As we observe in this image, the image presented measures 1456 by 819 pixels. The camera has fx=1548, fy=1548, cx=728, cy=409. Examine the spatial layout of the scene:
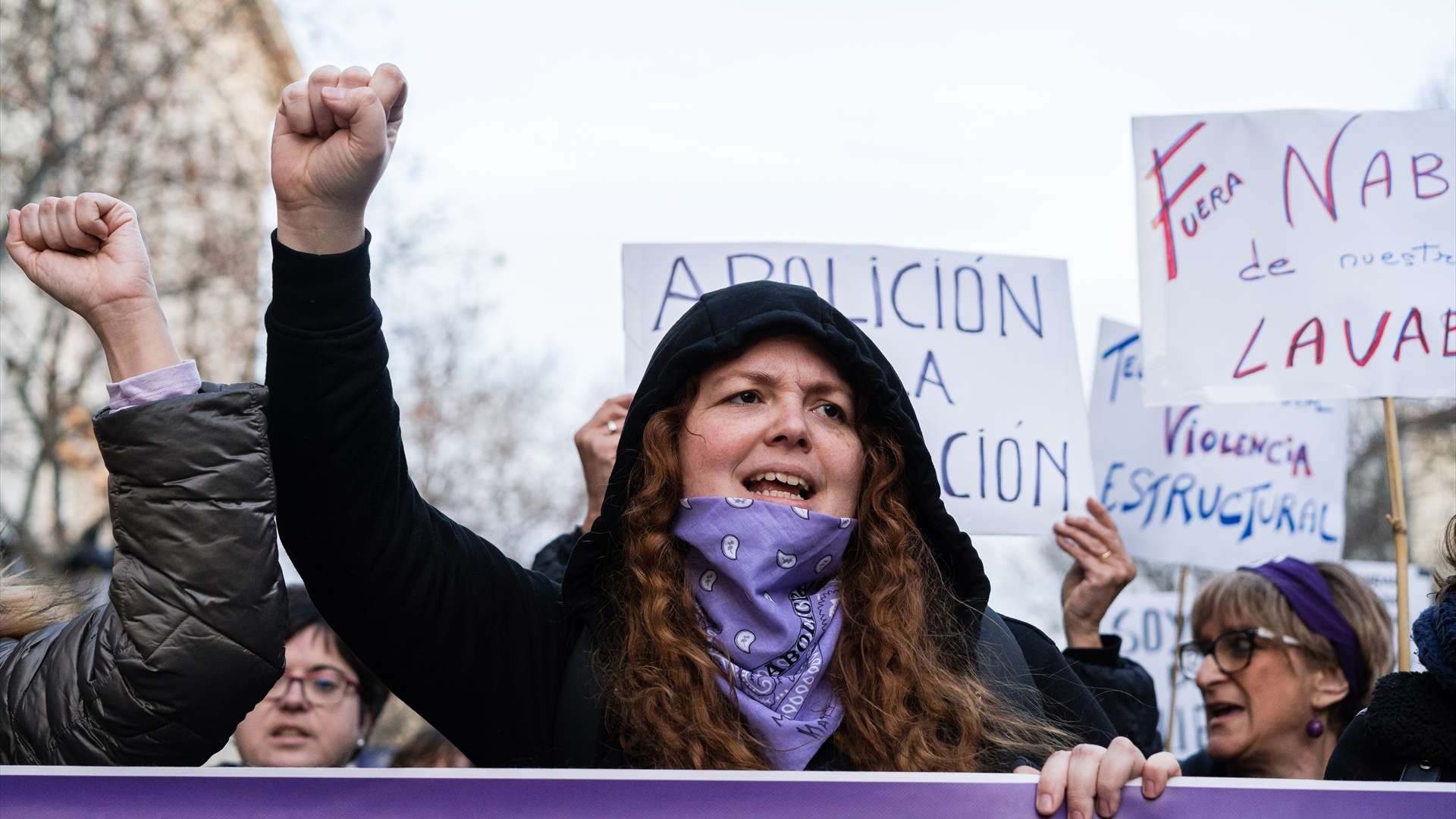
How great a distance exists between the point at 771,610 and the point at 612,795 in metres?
0.65

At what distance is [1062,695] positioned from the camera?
7.97 ft

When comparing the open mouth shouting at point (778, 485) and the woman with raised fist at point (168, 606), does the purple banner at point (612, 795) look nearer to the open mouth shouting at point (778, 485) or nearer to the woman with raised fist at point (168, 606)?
the woman with raised fist at point (168, 606)

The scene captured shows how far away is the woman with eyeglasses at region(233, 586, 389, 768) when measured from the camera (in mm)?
3818

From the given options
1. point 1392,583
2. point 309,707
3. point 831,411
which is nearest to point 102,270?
point 831,411

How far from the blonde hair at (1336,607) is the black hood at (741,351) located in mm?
1599

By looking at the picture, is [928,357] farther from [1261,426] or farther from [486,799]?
[486,799]

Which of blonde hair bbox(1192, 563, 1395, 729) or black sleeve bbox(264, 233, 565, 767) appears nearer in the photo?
black sleeve bbox(264, 233, 565, 767)

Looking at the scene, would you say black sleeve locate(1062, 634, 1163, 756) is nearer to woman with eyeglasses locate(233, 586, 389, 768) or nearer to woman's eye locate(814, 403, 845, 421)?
woman's eye locate(814, 403, 845, 421)

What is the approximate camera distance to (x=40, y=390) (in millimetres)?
12055

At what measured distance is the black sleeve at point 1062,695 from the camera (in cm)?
237

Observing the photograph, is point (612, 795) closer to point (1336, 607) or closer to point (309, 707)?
point (309, 707)

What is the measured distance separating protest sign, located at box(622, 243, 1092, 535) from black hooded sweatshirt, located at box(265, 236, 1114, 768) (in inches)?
50.6

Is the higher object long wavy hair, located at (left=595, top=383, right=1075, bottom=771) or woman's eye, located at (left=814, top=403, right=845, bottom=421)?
woman's eye, located at (left=814, top=403, right=845, bottom=421)

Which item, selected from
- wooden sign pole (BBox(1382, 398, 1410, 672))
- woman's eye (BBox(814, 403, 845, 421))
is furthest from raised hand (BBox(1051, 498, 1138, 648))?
woman's eye (BBox(814, 403, 845, 421))
